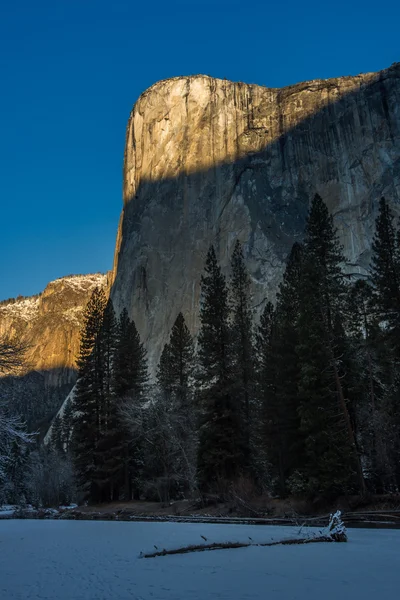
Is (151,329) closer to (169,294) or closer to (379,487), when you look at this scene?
(169,294)

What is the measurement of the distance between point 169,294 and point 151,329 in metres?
6.93

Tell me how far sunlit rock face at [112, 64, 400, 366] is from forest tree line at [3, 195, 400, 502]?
123 feet

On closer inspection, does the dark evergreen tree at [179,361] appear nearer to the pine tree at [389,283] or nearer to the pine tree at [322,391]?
the pine tree at [322,391]

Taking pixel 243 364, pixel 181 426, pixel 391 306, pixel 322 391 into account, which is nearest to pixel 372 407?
pixel 322 391

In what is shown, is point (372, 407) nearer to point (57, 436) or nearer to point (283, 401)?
point (283, 401)

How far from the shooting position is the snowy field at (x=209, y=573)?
679cm

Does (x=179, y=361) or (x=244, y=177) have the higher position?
(x=244, y=177)

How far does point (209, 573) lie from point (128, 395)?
32577mm

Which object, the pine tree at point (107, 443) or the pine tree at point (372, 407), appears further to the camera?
the pine tree at point (107, 443)

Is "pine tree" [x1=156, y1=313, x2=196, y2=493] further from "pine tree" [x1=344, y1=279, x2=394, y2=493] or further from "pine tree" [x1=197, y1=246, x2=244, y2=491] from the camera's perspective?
"pine tree" [x1=344, y1=279, x2=394, y2=493]

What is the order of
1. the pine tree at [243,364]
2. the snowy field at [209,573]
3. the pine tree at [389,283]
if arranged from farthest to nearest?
the pine tree at [243,364] → the pine tree at [389,283] → the snowy field at [209,573]

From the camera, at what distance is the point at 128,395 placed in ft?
133

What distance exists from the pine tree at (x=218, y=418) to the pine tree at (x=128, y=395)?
7175 mm

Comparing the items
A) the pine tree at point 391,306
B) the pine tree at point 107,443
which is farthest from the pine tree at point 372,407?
the pine tree at point 107,443
